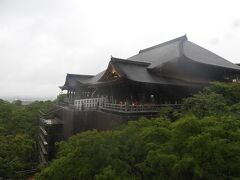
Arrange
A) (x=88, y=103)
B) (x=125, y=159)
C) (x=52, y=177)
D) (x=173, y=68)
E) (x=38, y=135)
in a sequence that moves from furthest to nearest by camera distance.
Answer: (x=38, y=135), (x=88, y=103), (x=173, y=68), (x=52, y=177), (x=125, y=159)

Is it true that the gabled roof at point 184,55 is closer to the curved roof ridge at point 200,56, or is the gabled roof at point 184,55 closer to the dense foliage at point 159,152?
the curved roof ridge at point 200,56

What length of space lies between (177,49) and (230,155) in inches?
768

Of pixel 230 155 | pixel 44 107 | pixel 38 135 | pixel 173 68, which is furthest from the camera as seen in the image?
pixel 44 107

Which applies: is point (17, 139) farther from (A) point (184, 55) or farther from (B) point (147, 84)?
(A) point (184, 55)

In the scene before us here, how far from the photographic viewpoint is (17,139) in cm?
2559

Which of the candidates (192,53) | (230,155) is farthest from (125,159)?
(192,53)

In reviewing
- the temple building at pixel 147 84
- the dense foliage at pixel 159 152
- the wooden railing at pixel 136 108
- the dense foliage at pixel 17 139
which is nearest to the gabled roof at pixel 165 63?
the temple building at pixel 147 84

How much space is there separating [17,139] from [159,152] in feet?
64.0

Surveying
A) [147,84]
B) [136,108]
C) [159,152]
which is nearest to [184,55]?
[147,84]

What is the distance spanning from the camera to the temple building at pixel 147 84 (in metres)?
20.7

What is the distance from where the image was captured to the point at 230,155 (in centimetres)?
941

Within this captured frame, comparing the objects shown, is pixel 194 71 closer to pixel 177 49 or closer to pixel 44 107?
pixel 177 49

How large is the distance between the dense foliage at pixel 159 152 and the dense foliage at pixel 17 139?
12060mm

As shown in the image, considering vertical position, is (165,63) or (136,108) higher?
(165,63)
